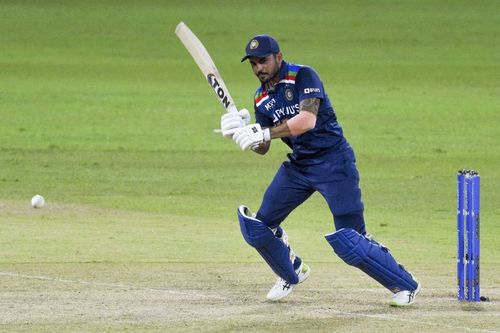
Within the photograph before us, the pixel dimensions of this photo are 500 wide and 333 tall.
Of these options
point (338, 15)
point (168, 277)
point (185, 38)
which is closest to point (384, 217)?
point (168, 277)

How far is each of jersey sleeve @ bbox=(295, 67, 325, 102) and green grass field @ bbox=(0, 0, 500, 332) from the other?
1.52 m

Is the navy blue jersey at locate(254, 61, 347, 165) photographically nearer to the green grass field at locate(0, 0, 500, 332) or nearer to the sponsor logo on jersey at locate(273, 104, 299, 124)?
the sponsor logo on jersey at locate(273, 104, 299, 124)

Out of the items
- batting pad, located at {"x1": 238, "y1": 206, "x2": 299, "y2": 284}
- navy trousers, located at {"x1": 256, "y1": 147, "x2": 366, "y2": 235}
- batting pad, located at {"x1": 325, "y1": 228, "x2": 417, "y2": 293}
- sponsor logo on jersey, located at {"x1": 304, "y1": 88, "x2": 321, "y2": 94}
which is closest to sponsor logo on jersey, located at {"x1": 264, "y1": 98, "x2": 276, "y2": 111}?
sponsor logo on jersey, located at {"x1": 304, "y1": 88, "x2": 321, "y2": 94}

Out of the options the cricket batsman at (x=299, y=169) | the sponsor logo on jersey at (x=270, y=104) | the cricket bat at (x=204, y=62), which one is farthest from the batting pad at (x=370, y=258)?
the cricket bat at (x=204, y=62)

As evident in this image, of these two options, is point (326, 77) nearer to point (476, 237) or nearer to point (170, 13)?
point (170, 13)

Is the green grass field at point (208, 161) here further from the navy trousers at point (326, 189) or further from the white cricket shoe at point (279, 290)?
the navy trousers at point (326, 189)

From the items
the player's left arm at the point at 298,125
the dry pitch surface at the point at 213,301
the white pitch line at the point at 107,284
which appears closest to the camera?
the dry pitch surface at the point at 213,301

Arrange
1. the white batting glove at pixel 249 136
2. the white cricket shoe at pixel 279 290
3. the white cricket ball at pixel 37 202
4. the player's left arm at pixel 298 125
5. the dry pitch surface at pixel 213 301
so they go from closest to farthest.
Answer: the dry pitch surface at pixel 213 301 < the white batting glove at pixel 249 136 < the player's left arm at pixel 298 125 < the white cricket shoe at pixel 279 290 < the white cricket ball at pixel 37 202

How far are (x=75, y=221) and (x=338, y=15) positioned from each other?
29.2 meters

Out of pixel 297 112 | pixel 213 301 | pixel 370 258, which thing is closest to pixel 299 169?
pixel 297 112

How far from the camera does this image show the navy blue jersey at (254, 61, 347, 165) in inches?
370

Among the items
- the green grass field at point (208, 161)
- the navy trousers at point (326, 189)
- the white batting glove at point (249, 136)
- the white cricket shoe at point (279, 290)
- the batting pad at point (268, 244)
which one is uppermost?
the white batting glove at point (249, 136)

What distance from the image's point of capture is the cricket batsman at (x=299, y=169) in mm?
9203

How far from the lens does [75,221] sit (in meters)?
14.1
